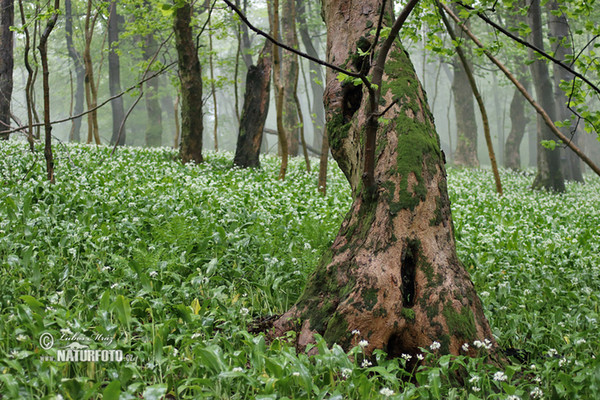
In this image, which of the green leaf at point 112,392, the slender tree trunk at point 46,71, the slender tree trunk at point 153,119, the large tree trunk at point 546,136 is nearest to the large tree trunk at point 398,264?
the green leaf at point 112,392

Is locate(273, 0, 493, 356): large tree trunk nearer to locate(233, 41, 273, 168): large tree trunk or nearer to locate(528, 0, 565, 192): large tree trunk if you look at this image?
locate(233, 41, 273, 168): large tree trunk

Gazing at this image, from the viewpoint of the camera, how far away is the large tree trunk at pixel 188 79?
384 inches

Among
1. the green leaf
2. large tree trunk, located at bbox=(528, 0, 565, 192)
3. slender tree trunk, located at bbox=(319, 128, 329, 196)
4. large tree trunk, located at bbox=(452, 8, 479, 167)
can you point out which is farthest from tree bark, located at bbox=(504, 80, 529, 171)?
the green leaf

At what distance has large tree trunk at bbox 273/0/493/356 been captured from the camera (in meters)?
3.11

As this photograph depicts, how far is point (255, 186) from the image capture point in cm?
807

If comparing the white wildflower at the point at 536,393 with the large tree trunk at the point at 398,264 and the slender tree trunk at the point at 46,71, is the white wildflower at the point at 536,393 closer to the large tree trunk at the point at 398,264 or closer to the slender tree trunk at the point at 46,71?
the large tree trunk at the point at 398,264

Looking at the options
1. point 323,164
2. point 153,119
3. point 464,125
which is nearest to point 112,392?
point 323,164

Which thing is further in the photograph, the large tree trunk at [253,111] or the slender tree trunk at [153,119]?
the slender tree trunk at [153,119]

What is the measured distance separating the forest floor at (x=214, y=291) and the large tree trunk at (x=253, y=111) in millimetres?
2323

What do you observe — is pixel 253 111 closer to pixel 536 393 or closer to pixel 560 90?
pixel 536 393

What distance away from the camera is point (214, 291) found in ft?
12.9

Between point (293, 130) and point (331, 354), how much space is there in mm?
14111

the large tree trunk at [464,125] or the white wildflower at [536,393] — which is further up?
the large tree trunk at [464,125]

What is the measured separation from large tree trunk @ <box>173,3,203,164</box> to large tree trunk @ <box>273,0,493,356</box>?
6.78 meters
